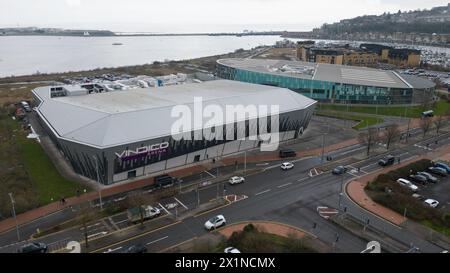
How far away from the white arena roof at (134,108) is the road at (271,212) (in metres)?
7.35

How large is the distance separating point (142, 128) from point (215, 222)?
42.8 ft

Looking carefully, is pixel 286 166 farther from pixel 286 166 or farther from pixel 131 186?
pixel 131 186

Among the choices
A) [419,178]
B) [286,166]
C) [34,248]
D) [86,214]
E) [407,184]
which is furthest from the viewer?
[286,166]

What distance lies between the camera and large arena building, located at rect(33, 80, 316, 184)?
108 feet

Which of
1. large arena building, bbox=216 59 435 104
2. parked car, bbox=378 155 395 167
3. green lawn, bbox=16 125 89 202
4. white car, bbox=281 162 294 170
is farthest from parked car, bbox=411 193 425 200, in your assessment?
large arena building, bbox=216 59 435 104

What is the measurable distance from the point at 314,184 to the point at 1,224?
25.5 m

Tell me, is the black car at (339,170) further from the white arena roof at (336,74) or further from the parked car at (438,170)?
the white arena roof at (336,74)

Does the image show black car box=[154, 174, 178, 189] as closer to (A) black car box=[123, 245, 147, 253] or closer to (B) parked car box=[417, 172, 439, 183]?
(A) black car box=[123, 245, 147, 253]

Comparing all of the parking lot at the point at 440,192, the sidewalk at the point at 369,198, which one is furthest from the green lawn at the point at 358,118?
the parking lot at the point at 440,192

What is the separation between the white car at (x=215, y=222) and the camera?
2597 cm

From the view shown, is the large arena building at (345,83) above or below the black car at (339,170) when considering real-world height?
above

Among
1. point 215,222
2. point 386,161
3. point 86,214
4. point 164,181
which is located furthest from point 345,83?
point 86,214

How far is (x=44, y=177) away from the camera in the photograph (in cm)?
3441
